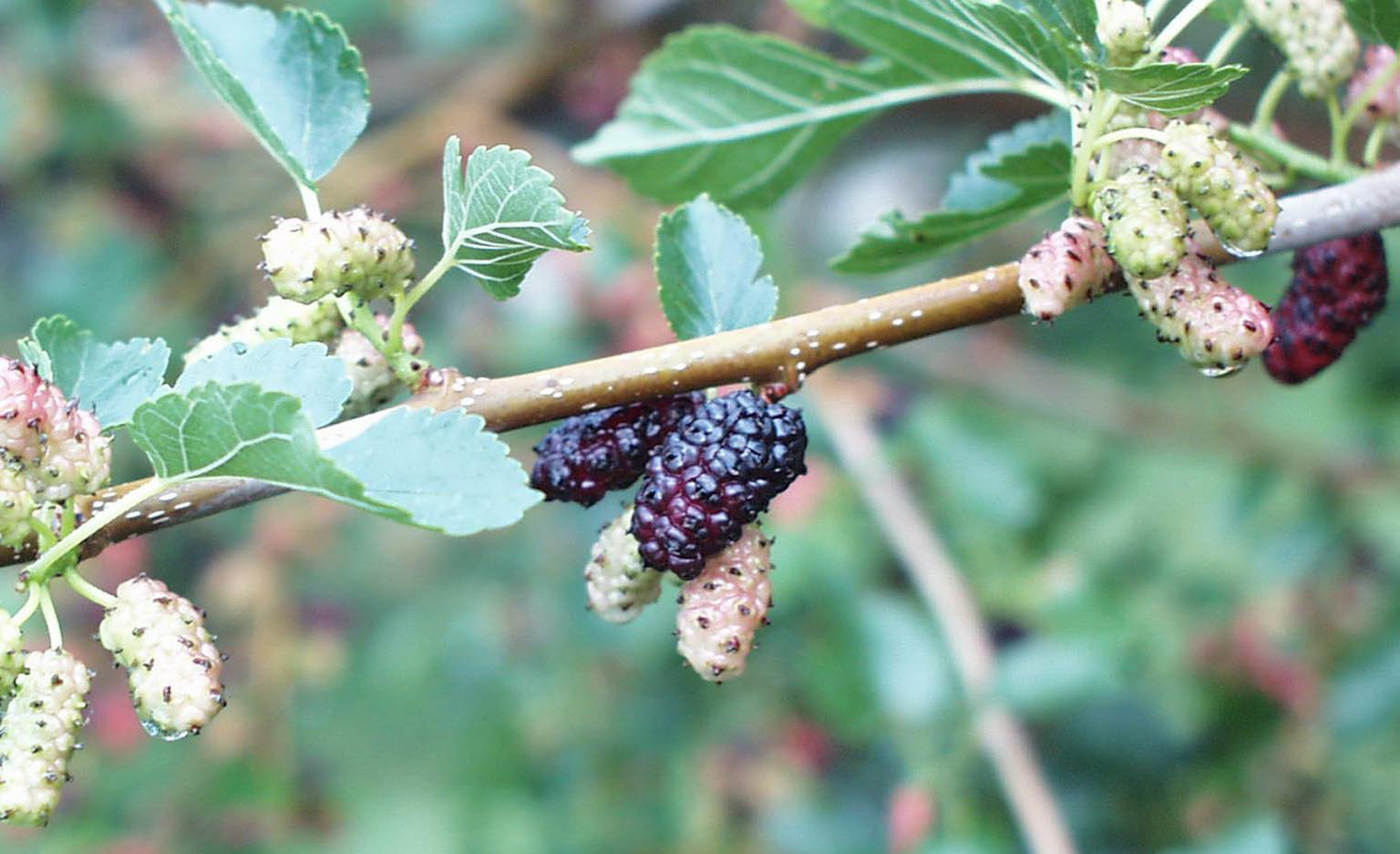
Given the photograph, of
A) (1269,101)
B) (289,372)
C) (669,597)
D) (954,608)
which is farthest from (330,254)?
(669,597)

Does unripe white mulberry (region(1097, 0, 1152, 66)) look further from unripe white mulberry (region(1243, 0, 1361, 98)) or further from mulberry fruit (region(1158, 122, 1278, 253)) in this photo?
unripe white mulberry (region(1243, 0, 1361, 98))

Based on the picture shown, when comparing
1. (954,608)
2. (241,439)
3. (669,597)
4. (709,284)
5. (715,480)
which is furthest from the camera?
(669,597)

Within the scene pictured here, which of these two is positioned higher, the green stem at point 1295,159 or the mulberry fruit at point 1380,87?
the mulberry fruit at point 1380,87

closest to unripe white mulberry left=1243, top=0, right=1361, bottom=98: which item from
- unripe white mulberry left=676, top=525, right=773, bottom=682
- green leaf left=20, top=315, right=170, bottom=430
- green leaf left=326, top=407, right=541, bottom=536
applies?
unripe white mulberry left=676, top=525, right=773, bottom=682

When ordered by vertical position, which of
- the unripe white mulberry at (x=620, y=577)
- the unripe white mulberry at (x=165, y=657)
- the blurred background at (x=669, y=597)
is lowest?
the blurred background at (x=669, y=597)

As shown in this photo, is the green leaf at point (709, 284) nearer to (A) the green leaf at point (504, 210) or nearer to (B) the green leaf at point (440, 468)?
(A) the green leaf at point (504, 210)

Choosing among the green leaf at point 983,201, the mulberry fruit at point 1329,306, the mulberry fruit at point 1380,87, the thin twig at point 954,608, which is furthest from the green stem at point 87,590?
the thin twig at point 954,608

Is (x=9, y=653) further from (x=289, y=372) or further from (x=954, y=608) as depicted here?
(x=954, y=608)
